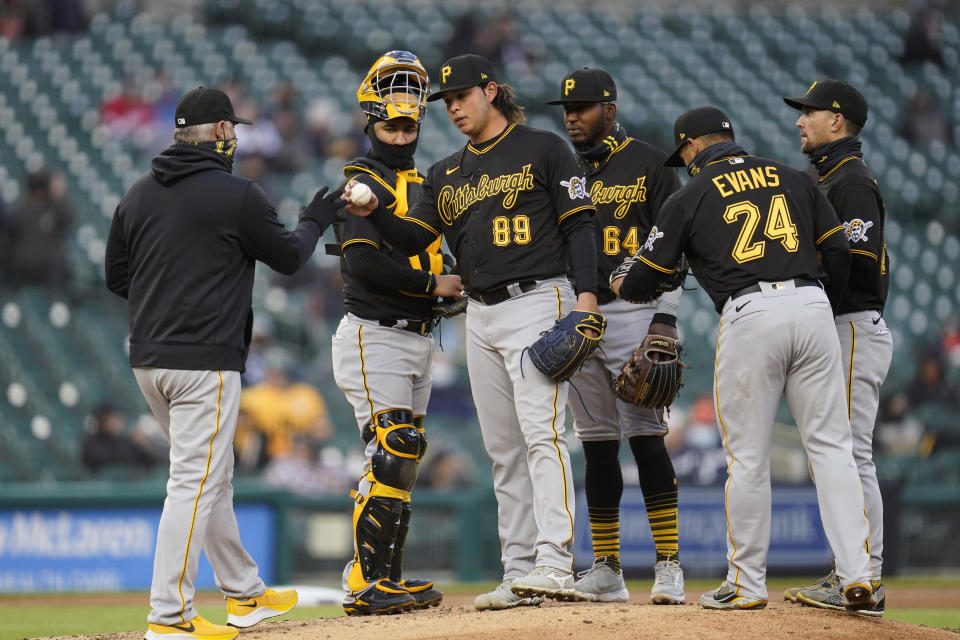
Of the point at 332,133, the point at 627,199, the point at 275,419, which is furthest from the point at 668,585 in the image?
the point at 332,133

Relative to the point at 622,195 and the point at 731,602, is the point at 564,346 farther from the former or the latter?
the point at 731,602

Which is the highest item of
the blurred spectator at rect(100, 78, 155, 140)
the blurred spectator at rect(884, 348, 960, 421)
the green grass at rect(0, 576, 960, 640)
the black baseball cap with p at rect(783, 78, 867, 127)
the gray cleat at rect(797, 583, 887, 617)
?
the blurred spectator at rect(100, 78, 155, 140)

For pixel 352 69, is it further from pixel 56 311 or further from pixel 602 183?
pixel 602 183

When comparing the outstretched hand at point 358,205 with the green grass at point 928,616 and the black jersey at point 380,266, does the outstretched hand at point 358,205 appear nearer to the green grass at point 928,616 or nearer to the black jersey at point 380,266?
the black jersey at point 380,266

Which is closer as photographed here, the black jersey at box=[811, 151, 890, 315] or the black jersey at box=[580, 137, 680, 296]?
the black jersey at box=[811, 151, 890, 315]

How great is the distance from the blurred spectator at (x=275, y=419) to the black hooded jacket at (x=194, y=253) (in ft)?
19.4

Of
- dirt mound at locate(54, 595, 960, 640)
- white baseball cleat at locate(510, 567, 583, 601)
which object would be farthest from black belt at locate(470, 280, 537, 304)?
dirt mound at locate(54, 595, 960, 640)

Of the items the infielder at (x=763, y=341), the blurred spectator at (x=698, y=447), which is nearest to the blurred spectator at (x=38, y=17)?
the blurred spectator at (x=698, y=447)

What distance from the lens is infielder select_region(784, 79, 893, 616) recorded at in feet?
15.9

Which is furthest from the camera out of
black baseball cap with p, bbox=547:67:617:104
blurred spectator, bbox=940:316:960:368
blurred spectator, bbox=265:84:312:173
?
blurred spectator, bbox=265:84:312:173

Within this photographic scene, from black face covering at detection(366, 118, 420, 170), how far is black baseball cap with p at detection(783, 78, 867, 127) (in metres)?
1.63

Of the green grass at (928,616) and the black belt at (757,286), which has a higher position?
the black belt at (757,286)

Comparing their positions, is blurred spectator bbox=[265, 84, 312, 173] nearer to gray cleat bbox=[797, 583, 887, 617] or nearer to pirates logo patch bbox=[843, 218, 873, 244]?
pirates logo patch bbox=[843, 218, 873, 244]

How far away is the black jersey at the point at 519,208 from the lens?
462 cm
